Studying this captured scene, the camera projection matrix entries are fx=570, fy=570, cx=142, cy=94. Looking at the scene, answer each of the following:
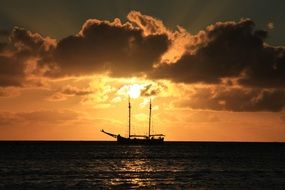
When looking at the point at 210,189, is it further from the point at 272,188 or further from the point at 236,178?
the point at 236,178

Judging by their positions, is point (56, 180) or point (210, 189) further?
point (56, 180)

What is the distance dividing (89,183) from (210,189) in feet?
56.6

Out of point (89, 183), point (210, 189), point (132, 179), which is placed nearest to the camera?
point (210, 189)

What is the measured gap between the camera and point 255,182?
79125mm

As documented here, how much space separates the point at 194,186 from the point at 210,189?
4089mm

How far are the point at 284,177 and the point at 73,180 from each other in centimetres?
3210

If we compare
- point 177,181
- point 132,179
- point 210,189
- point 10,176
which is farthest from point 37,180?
point 210,189

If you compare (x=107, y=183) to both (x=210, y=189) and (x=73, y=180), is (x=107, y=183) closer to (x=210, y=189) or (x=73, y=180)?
(x=73, y=180)

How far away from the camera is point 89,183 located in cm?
7719

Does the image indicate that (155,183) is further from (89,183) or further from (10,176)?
(10,176)

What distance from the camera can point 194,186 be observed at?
7338 centimetres

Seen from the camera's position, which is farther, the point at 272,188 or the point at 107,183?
the point at 107,183

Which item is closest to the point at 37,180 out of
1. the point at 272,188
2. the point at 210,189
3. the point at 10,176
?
the point at 10,176

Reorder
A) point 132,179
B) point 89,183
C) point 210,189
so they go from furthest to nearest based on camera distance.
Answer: point 132,179 < point 89,183 < point 210,189
